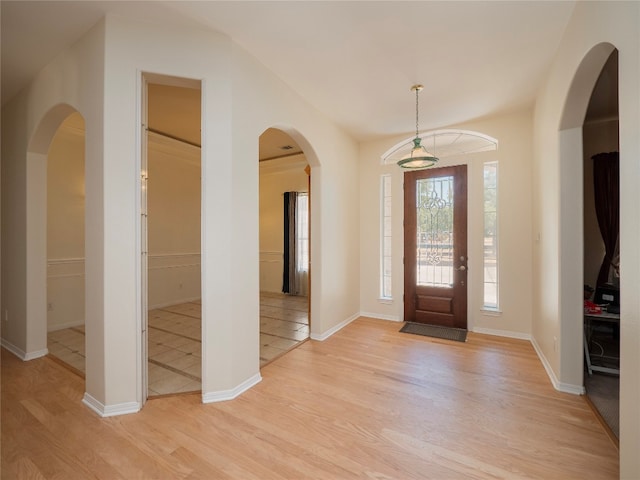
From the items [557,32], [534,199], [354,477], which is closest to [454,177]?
[534,199]

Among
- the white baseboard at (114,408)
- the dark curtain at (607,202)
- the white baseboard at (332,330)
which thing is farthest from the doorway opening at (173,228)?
the dark curtain at (607,202)

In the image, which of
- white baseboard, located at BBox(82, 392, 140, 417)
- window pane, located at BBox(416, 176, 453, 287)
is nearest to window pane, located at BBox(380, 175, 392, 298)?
window pane, located at BBox(416, 176, 453, 287)

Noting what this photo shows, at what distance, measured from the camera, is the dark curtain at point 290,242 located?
6.52m

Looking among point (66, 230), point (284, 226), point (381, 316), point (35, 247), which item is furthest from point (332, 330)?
point (66, 230)

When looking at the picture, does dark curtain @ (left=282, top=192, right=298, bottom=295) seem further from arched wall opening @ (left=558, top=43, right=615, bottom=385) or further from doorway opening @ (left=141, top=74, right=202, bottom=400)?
arched wall opening @ (left=558, top=43, right=615, bottom=385)

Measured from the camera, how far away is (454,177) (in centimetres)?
414

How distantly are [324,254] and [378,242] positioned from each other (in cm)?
131

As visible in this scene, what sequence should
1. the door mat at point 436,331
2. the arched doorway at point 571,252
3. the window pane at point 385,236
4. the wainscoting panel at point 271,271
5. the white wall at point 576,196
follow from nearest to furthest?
the white wall at point 576,196 < the arched doorway at point 571,252 < the door mat at point 436,331 < the window pane at point 385,236 < the wainscoting panel at point 271,271

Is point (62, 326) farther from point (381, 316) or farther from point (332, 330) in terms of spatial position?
point (381, 316)

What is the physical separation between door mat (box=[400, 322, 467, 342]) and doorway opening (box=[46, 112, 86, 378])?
180 inches

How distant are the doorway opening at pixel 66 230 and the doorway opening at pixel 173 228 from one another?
93 cm

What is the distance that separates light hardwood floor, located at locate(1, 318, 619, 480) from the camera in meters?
1.63

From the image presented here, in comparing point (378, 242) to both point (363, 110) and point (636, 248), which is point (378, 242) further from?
point (636, 248)

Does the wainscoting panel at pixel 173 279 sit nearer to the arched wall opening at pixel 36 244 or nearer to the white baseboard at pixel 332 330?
the arched wall opening at pixel 36 244
